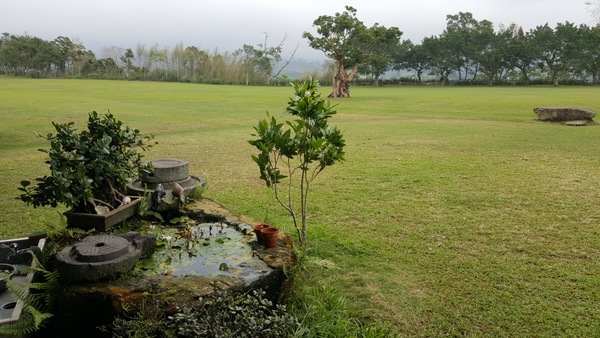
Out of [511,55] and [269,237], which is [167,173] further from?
[511,55]

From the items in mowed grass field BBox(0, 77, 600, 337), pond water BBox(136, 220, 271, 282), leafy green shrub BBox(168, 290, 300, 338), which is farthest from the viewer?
mowed grass field BBox(0, 77, 600, 337)

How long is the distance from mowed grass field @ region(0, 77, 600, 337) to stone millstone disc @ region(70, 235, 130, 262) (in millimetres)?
1293

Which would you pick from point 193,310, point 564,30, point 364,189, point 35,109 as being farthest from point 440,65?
point 193,310

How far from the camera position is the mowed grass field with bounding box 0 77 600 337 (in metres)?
3.95

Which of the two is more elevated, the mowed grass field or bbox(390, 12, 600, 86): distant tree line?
bbox(390, 12, 600, 86): distant tree line

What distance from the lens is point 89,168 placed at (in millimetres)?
4309

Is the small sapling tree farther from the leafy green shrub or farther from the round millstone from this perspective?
the leafy green shrub

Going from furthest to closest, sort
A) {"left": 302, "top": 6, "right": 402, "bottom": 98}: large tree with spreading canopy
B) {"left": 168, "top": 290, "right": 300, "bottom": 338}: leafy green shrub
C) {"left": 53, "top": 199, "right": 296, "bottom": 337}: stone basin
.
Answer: {"left": 302, "top": 6, "right": 402, "bottom": 98}: large tree with spreading canopy < {"left": 53, "top": 199, "right": 296, "bottom": 337}: stone basin < {"left": 168, "top": 290, "right": 300, "bottom": 338}: leafy green shrub

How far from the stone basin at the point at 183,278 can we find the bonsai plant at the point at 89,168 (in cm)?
58

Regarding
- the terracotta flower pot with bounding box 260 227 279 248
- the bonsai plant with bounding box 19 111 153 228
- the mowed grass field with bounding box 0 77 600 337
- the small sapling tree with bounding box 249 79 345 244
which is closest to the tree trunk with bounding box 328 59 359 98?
the mowed grass field with bounding box 0 77 600 337

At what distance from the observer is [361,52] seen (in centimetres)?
3281

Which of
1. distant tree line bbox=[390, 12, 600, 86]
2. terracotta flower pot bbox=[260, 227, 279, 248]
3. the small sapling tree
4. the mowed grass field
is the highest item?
distant tree line bbox=[390, 12, 600, 86]

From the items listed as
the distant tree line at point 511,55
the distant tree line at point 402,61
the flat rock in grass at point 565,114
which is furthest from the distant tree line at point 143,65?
the flat rock in grass at point 565,114

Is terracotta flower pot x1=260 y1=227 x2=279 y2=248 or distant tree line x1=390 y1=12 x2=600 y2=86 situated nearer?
terracotta flower pot x1=260 y1=227 x2=279 y2=248
